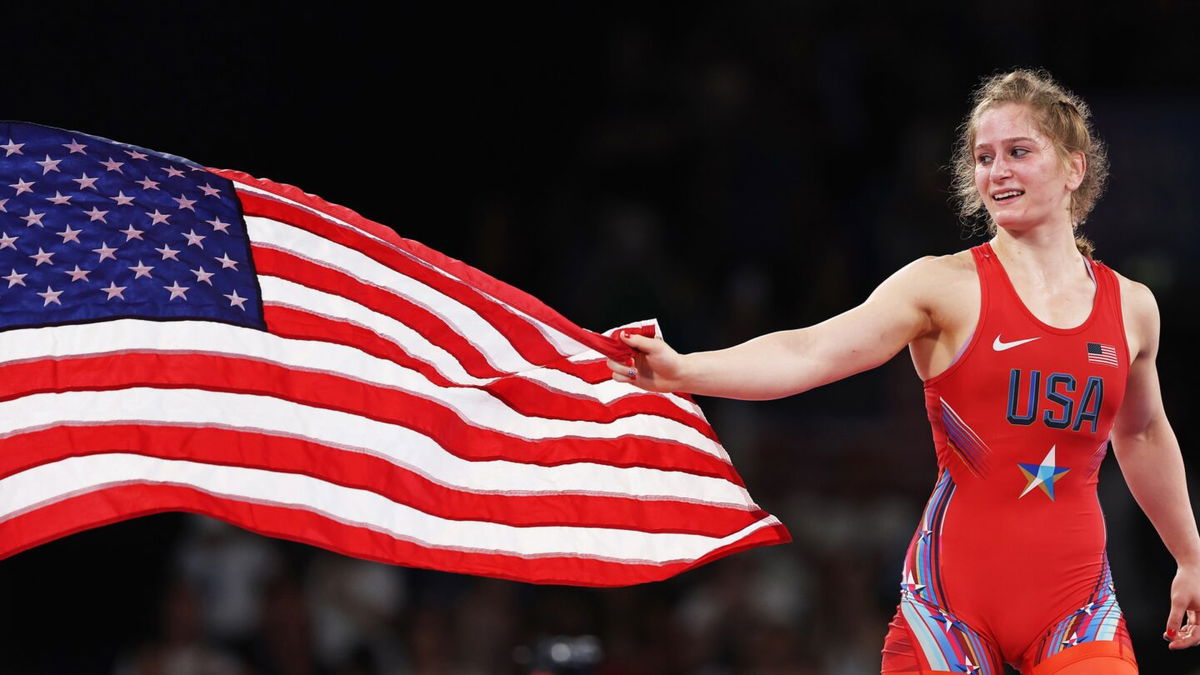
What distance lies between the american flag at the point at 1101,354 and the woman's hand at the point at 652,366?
1075 millimetres

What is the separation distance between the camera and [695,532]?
4.50 m

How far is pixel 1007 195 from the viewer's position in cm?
393

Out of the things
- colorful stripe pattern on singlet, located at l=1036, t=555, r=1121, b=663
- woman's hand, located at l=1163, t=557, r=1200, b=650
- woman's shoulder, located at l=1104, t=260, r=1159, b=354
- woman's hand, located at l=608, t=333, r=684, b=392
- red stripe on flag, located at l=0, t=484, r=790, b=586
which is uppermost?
woman's shoulder, located at l=1104, t=260, r=1159, b=354

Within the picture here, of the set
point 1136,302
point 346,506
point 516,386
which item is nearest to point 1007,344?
point 1136,302

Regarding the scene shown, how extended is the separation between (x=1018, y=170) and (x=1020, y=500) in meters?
0.88

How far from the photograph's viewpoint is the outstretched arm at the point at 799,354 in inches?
145

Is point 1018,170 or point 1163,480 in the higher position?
point 1018,170

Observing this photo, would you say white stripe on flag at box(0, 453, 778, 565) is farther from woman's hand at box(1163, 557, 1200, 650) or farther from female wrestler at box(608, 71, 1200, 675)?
woman's hand at box(1163, 557, 1200, 650)

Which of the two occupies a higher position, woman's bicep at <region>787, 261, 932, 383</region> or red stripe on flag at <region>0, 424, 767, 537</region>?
woman's bicep at <region>787, 261, 932, 383</region>

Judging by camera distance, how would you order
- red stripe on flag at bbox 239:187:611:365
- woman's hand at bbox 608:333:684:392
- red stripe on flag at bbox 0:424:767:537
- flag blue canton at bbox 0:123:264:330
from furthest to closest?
red stripe on flag at bbox 239:187:611:365 < flag blue canton at bbox 0:123:264:330 < red stripe on flag at bbox 0:424:767:537 < woman's hand at bbox 608:333:684:392

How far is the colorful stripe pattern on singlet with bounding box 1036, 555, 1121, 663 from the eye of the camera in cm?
373

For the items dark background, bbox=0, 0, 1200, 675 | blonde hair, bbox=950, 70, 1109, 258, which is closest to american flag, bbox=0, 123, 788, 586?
blonde hair, bbox=950, 70, 1109, 258

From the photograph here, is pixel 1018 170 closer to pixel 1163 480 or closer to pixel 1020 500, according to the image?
pixel 1020 500

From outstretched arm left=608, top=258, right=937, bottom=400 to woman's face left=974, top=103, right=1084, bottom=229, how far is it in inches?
10.4
